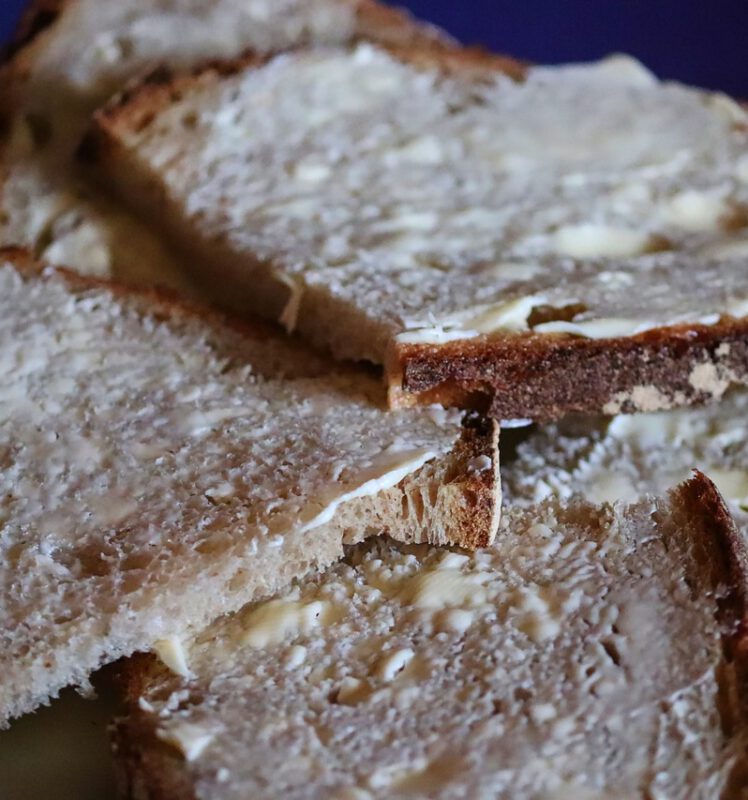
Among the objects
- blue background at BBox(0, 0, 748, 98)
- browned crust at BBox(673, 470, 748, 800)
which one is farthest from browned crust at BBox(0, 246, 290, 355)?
blue background at BBox(0, 0, 748, 98)

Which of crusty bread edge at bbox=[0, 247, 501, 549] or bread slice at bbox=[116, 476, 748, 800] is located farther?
crusty bread edge at bbox=[0, 247, 501, 549]

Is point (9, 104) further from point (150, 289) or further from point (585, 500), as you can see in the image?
point (585, 500)

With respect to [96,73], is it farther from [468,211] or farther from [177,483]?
[177,483]

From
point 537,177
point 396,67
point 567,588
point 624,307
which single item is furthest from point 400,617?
point 396,67

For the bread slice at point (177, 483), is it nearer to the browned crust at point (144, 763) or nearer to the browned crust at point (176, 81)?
the browned crust at point (144, 763)

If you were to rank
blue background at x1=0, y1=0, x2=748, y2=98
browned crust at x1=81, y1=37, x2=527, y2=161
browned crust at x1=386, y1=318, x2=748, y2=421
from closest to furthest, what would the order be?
browned crust at x1=386, y1=318, x2=748, y2=421
browned crust at x1=81, y1=37, x2=527, y2=161
blue background at x1=0, y1=0, x2=748, y2=98

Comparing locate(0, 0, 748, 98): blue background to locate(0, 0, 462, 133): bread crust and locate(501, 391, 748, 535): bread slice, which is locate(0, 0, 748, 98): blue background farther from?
locate(501, 391, 748, 535): bread slice
